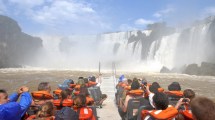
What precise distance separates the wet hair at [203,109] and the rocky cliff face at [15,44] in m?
93.3

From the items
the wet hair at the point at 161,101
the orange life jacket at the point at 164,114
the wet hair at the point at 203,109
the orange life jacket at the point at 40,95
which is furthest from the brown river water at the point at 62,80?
the wet hair at the point at 203,109

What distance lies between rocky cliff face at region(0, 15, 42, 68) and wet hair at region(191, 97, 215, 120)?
93.3 metres

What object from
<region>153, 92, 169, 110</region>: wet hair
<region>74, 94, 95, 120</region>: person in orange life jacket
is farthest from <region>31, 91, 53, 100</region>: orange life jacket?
<region>153, 92, 169, 110</region>: wet hair

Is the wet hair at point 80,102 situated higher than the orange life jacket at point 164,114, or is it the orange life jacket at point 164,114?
the wet hair at point 80,102

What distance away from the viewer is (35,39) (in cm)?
12788

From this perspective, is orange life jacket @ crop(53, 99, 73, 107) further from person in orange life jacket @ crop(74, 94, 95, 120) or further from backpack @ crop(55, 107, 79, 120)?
backpack @ crop(55, 107, 79, 120)

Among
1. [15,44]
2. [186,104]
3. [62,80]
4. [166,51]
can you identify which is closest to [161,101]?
[186,104]

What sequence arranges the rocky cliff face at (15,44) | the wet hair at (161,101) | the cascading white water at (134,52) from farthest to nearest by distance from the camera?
the rocky cliff face at (15,44) < the cascading white water at (134,52) < the wet hair at (161,101)

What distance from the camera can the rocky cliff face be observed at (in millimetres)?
96588

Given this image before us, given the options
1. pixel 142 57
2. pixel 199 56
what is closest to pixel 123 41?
pixel 142 57

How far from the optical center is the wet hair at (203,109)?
7.21ft

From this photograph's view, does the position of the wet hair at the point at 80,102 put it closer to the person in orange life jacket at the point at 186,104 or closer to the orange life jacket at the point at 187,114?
the person in orange life jacket at the point at 186,104

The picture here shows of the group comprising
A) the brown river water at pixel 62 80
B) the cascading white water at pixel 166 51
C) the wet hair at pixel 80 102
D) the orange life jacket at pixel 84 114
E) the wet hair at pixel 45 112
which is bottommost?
the brown river water at pixel 62 80

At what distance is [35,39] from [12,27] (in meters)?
19.6
